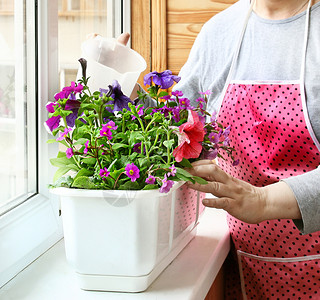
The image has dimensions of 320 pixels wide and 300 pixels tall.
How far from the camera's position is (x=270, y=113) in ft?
4.02

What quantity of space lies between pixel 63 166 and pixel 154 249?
0.74 ft

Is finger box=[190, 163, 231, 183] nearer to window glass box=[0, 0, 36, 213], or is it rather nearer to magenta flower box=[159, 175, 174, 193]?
magenta flower box=[159, 175, 174, 193]

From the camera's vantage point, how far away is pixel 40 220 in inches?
46.2

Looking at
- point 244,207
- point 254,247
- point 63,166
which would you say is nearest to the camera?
Answer: point 63,166

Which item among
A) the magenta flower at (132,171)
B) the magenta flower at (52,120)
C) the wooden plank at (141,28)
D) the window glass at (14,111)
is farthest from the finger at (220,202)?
the wooden plank at (141,28)

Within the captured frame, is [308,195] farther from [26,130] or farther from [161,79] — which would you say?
[26,130]

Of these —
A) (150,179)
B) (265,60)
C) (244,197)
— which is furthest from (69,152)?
(265,60)

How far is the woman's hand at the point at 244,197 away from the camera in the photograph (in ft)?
3.17

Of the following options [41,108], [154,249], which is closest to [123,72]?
[41,108]

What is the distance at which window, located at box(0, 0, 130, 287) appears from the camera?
1074mm

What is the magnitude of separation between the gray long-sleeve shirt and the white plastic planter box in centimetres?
30

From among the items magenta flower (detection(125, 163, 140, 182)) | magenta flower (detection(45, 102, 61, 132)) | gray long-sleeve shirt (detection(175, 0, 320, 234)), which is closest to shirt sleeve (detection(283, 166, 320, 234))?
gray long-sleeve shirt (detection(175, 0, 320, 234))

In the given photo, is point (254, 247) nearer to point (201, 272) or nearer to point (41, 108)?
point (201, 272)

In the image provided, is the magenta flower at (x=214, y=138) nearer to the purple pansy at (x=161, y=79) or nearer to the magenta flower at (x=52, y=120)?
the purple pansy at (x=161, y=79)
